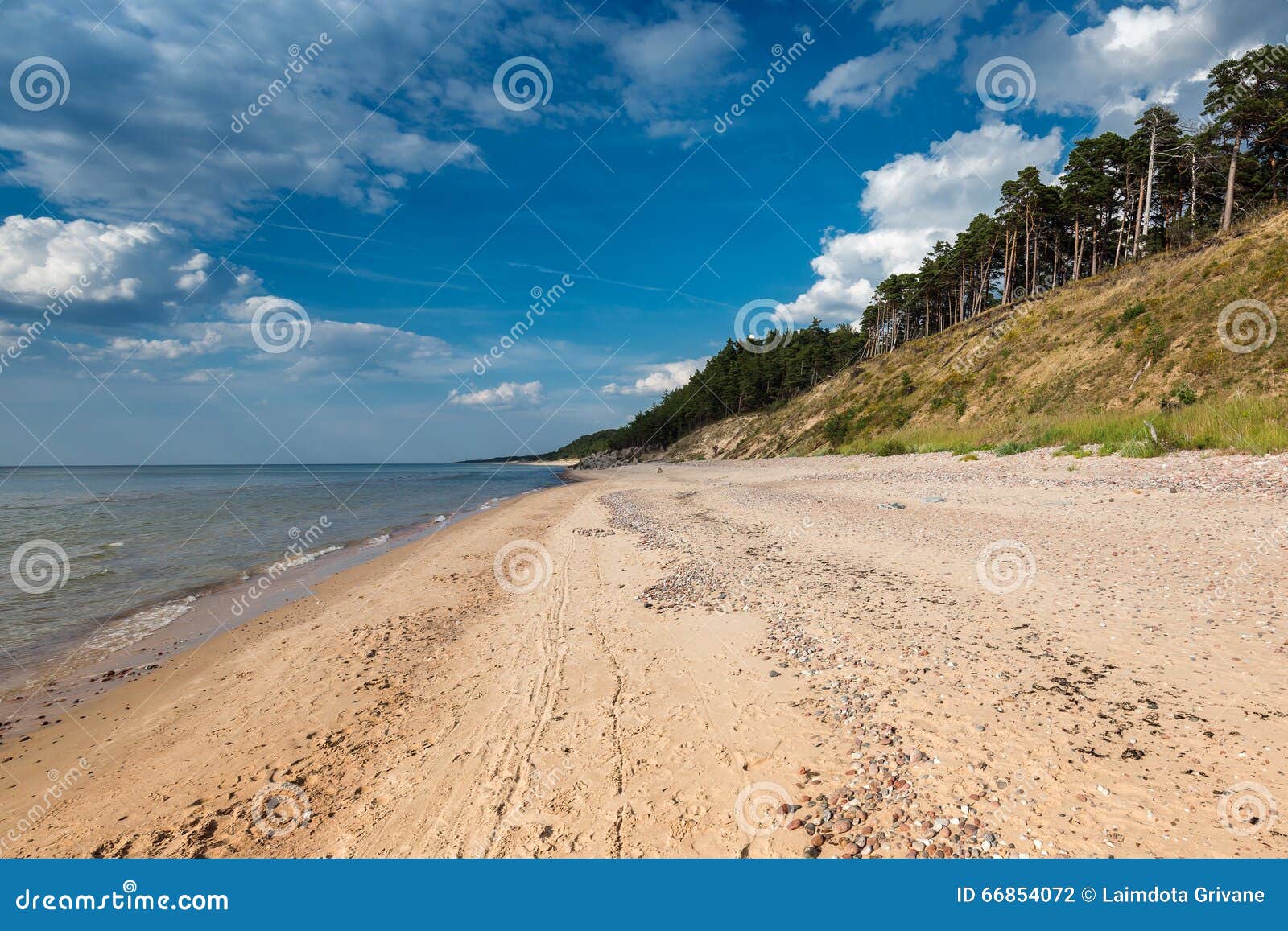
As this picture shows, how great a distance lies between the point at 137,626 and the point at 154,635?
1036 mm

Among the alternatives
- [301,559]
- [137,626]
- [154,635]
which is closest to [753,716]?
[154,635]

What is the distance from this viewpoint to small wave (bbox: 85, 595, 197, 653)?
10.5m

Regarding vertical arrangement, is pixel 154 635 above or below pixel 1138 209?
below

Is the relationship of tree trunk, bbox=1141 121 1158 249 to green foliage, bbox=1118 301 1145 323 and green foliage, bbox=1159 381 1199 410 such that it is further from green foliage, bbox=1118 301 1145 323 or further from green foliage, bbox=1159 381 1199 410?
green foliage, bbox=1159 381 1199 410

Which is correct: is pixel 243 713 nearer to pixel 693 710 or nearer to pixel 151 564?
pixel 693 710

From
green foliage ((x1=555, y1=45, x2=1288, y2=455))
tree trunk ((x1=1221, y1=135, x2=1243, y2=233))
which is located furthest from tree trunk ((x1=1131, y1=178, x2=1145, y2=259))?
tree trunk ((x1=1221, y1=135, x2=1243, y2=233))

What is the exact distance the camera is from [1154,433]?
18.2 metres

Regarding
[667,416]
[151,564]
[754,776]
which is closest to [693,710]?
[754,776]

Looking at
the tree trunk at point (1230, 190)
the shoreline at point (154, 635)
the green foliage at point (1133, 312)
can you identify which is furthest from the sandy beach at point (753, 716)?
the tree trunk at point (1230, 190)

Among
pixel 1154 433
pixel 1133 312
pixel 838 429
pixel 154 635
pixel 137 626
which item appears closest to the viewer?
pixel 154 635

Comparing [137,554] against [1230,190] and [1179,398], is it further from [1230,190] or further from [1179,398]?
[1230,190]

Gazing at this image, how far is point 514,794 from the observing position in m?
4.79

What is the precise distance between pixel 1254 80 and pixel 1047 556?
51.7 m

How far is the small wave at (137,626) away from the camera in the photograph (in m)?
10.5
